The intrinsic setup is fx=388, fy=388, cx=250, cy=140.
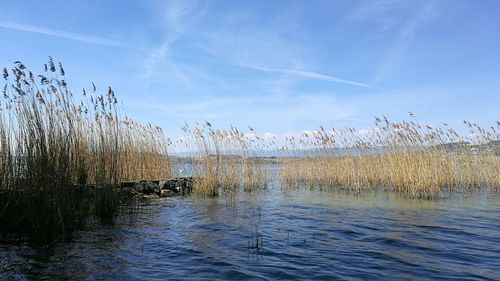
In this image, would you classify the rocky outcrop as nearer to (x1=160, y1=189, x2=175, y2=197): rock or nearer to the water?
(x1=160, y1=189, x2=175, y2=197): rock

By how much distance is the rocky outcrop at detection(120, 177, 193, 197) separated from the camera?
12.7 metres

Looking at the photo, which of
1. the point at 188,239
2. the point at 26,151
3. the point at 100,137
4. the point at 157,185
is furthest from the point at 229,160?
the point at 26,151

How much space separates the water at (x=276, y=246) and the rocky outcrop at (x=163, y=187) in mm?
1875

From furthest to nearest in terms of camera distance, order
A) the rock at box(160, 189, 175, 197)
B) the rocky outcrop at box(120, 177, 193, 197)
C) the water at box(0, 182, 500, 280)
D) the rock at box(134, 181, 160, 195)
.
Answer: the rock at box(160, 189, 175, 197)
the rocky outcrop at box(120, 177, 193, 197)
the rock at box(134, 181, 160, 195)
the water at box(0, 182, 500, 280)

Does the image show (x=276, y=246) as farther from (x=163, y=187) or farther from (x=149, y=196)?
(x=163, y=187)

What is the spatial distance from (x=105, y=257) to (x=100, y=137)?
3.82 meters

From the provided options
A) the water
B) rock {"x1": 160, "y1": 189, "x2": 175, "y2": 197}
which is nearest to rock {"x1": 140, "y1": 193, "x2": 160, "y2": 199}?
rock {"x1": 160, "y1": 189, "x2": 175, "y2": 197}

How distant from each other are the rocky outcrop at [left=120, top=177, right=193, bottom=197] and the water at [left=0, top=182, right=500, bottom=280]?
1875 mm

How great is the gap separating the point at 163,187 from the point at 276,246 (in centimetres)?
808

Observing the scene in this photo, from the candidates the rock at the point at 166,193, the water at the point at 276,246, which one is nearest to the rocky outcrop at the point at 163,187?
the rock at the point at 166,193

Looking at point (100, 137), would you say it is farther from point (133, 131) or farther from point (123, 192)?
point (133, 131)

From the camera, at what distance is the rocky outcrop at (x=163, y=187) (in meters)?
12.7

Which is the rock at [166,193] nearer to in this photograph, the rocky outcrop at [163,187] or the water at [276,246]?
the rocky outcrop at [163,187]

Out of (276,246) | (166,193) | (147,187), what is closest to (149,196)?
(147,187)
